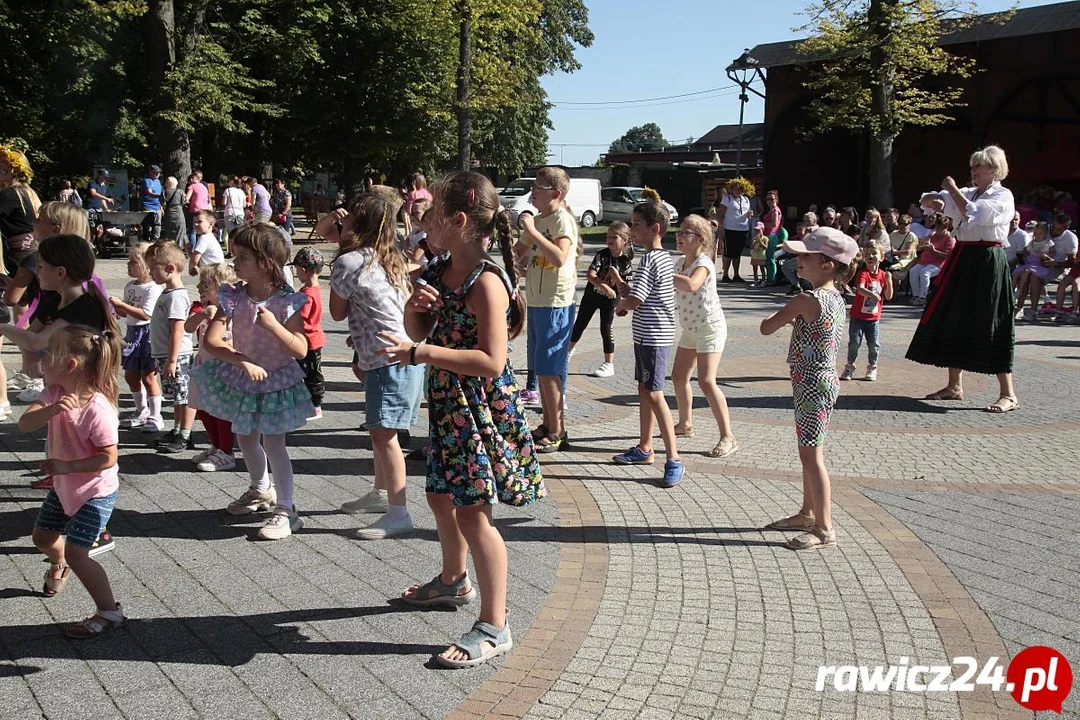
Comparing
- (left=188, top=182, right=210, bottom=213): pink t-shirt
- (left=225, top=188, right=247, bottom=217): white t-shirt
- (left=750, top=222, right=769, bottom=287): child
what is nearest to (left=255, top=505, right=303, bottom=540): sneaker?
(left=750, top=222, right=769, bottom=287): child

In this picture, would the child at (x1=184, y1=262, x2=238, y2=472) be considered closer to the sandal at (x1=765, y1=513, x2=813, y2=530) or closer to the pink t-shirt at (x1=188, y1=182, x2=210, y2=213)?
the sandal at (x1=765, y1=513, x2=813, y2=530)

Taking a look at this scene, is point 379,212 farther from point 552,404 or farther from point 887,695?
point 887,695

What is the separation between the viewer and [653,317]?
260 inches

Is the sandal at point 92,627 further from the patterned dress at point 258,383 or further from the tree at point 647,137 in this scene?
the tree at point 647,137

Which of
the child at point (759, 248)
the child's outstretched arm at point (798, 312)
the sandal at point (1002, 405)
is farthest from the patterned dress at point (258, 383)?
the child at point (759, 248)

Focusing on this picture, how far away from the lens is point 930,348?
9117 mm

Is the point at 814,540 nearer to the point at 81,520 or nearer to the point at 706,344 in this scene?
the point at 706,344

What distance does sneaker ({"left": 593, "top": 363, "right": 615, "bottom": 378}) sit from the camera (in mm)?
10281

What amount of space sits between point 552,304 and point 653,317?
92 centimetres

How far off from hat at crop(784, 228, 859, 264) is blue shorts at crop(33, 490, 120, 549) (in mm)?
3504

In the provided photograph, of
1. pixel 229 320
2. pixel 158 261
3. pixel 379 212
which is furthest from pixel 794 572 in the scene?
pixel 158 261

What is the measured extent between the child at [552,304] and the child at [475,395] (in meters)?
3.04

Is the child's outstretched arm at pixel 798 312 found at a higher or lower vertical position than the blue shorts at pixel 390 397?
higher

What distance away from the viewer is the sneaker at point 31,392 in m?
8.30
